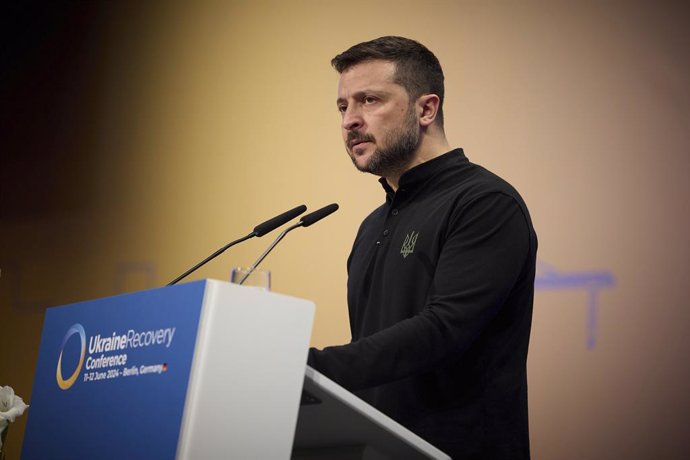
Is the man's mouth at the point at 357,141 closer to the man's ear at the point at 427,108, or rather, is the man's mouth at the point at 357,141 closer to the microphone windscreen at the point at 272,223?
the man's ear at the point at 427,108

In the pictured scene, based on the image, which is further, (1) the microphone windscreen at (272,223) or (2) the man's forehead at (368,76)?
(2) the man's forehead at (368,76)

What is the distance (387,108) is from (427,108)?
14 centimetres

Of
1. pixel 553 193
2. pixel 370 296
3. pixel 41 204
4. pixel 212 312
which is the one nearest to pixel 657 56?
pixel 553 193

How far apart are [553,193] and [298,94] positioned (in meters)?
1.20

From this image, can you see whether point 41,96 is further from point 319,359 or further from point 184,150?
point 319,359

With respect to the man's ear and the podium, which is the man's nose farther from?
the podium

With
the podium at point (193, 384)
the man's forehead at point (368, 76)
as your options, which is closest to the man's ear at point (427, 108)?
the man's forehead at point (368, 76)

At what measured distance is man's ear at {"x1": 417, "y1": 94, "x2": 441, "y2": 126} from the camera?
236 centimetres

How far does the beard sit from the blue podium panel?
3.28ft

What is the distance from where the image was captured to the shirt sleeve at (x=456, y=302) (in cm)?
154

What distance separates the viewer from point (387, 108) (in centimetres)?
230

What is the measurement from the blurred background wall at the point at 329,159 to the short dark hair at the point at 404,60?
2.58 feet

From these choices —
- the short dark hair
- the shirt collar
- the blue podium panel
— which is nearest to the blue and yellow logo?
the blue podium panel

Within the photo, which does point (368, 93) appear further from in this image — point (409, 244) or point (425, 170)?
point (409, 244)
